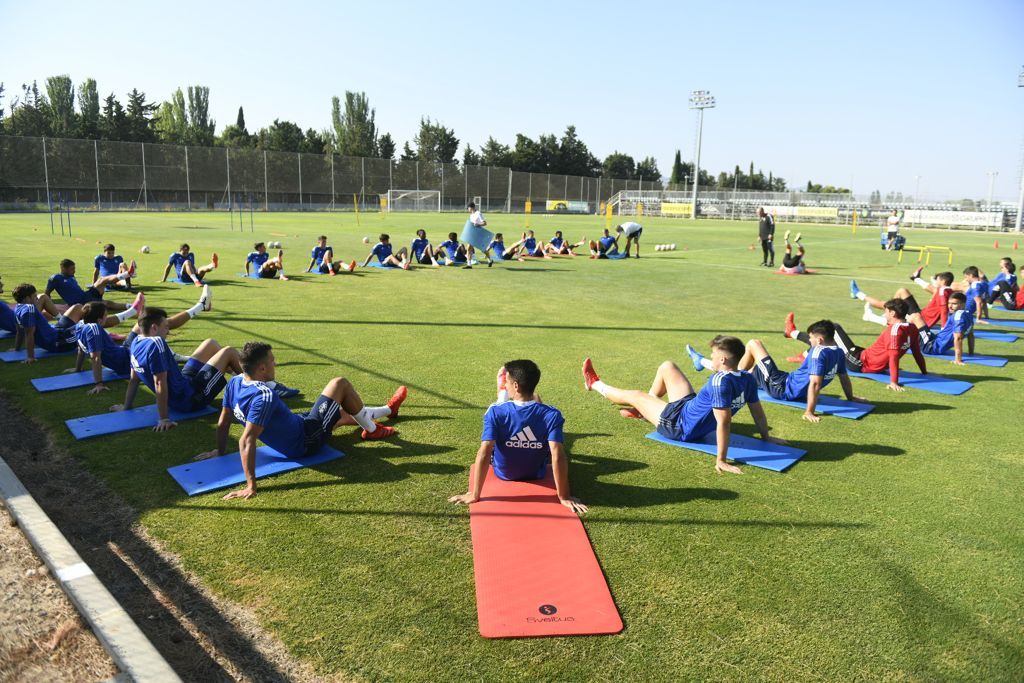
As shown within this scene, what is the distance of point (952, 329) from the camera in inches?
404

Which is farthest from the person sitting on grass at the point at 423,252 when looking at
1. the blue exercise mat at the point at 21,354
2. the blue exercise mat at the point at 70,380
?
the blue exercise mat at the point at 70,380

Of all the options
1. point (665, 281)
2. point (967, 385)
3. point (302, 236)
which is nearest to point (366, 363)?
point (967, 385)

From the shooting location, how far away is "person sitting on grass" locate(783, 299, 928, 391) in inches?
335

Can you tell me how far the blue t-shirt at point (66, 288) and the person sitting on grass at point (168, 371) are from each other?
5.86 meters

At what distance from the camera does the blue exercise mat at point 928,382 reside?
8.56 m

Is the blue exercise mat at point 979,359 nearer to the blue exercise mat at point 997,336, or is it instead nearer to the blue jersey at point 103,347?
the blue exercise mat at point 997,336

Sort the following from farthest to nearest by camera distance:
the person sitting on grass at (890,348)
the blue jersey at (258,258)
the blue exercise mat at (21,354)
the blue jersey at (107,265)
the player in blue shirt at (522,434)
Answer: the blue jersey at (258,258)
the blue jersey at (107,265)
the blue exercise mat at (21,354)
the person sitting on grass at (890,348)
the player in blue shirt at (522,434)

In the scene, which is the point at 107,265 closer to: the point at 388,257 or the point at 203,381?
the point at 388,257

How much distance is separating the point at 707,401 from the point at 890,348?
13.9ft

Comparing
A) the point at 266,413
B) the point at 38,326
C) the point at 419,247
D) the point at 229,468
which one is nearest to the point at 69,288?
the point at 38,326

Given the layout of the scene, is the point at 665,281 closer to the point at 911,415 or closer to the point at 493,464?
the point at 911,415

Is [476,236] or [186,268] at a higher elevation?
[476,236]

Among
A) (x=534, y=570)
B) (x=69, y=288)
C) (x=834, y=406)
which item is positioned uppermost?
(x=69, y=288)

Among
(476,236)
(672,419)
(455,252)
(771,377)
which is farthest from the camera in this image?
(455,252)
